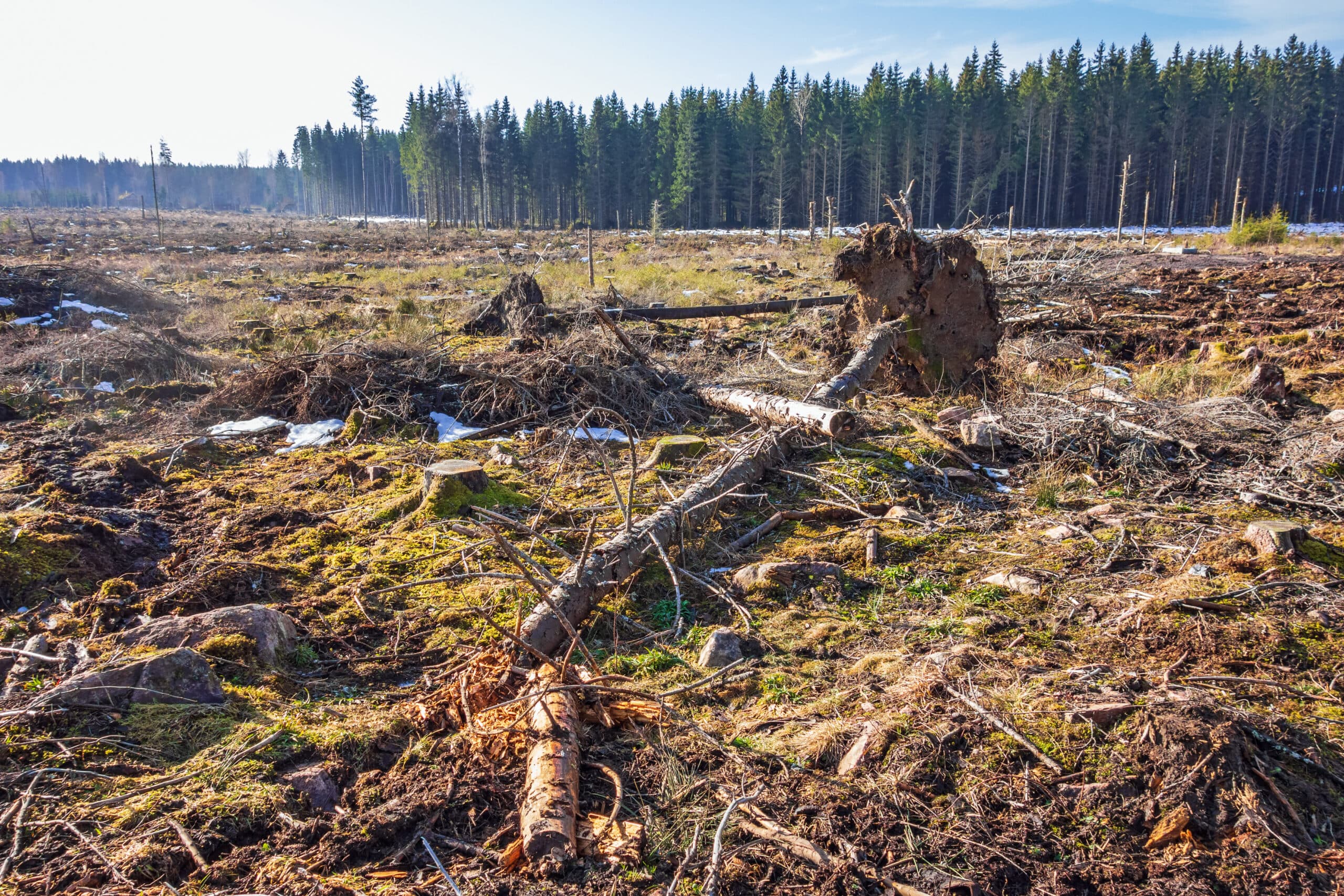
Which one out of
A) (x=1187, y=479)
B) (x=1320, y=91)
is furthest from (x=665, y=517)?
(x=1320, y=91)

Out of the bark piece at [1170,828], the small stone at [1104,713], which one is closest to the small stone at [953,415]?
the small stone at [1104,713]

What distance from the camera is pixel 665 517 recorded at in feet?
16.4

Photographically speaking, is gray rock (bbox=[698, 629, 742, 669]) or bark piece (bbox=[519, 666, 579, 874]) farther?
gray rock (bbox=[698, 629, 742, 669])

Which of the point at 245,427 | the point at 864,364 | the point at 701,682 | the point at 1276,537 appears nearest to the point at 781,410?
the point at 864,364

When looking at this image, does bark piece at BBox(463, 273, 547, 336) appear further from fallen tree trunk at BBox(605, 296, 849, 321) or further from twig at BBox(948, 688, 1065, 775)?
twig at BBox(948, 688, 1065, 775)

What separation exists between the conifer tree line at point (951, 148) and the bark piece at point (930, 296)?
44.7m

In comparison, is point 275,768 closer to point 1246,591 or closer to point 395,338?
point 1246,591

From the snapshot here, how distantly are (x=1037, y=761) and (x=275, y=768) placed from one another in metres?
3.01

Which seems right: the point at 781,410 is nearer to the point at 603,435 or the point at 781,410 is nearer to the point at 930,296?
the point at 603,435

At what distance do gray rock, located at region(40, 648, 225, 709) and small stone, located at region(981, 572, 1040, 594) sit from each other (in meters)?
4.26

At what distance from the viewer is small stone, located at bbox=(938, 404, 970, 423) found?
7.66 meters

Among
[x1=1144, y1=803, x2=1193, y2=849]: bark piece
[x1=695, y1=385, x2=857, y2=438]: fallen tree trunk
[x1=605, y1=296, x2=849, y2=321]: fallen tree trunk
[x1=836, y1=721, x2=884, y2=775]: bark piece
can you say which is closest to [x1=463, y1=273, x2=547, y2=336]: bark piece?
[x1=605, y1=296, x2=849, y2=321]: fallen tree trunk

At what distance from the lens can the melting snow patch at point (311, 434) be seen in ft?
25.5

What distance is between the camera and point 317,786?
2807 millimetres
